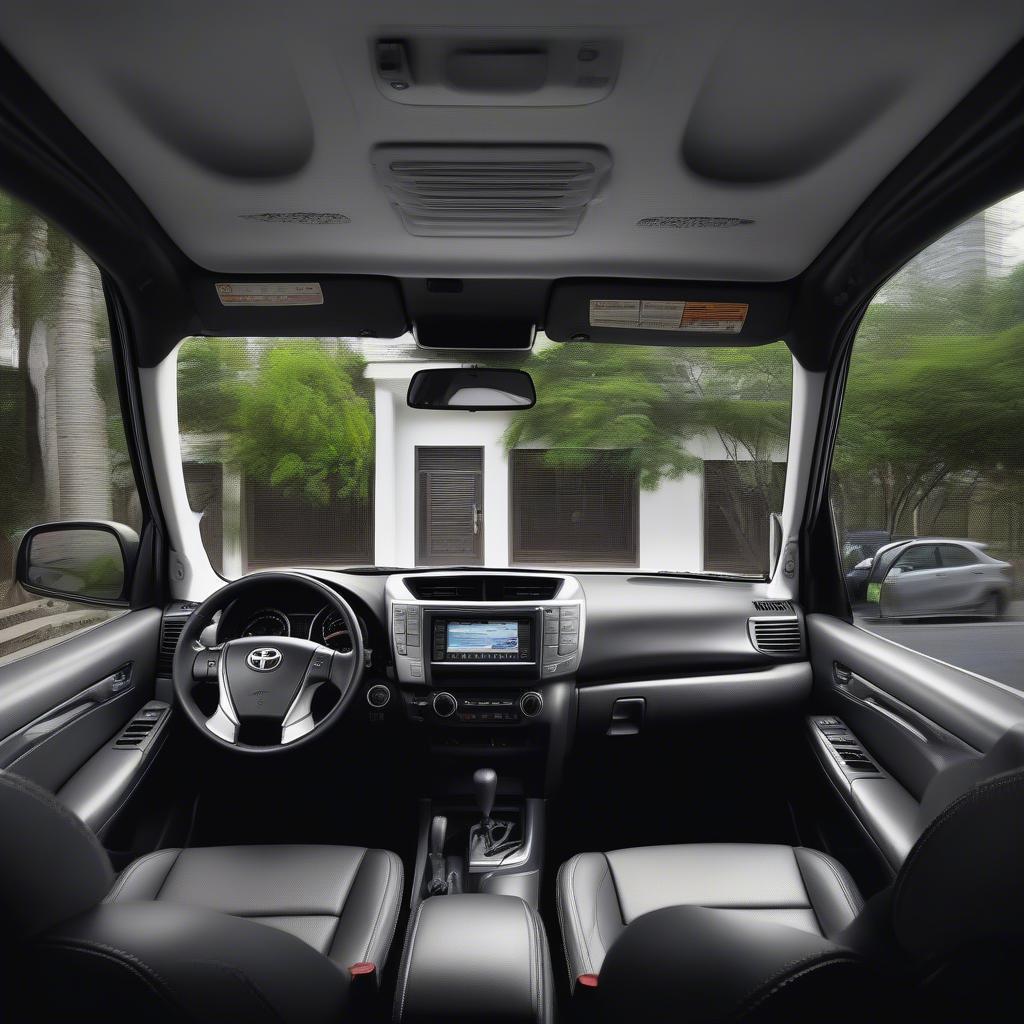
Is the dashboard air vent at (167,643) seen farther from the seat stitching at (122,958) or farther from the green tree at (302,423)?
the seat stitching at (122,958)

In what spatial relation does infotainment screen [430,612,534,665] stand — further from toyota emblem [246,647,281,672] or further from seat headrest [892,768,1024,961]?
seat headrest [892,768,1024,961]

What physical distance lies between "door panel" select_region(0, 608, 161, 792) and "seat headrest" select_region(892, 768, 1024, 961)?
226 centimetres

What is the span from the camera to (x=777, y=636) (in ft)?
10.8

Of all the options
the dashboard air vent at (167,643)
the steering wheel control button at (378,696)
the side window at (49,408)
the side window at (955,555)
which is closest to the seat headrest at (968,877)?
the side window at (955,555)

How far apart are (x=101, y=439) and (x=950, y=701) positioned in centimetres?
310

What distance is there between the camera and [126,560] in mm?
3246

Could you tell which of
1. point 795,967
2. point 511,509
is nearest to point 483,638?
point 511,509

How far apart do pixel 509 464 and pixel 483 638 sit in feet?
2.87

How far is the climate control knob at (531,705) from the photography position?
3043 millimetres

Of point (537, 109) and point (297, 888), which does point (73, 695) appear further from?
point (537, 109)

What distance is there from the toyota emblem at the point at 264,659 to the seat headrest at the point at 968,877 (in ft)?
7.64

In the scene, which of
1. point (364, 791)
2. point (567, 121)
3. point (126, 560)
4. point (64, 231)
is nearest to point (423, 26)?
point (567, 121)

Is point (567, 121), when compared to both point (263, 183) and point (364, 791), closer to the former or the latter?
point (263, 183)

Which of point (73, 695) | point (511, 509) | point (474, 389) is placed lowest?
point (73, 695)
